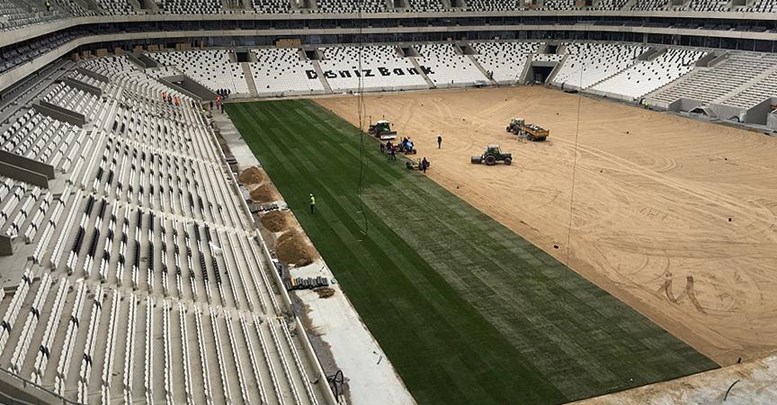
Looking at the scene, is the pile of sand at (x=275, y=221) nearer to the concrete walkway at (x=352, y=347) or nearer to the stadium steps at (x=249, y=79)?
the concrete walkway at (x=352, y=347)

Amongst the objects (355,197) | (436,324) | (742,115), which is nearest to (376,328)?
(436,324)

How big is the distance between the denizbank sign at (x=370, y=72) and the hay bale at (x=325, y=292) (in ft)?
159

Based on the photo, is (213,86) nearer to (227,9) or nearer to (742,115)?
(227,9)

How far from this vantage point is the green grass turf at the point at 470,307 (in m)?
15.8

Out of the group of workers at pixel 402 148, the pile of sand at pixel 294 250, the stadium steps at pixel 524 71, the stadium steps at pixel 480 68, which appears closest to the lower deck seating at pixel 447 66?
the stadium steps at pixel 480 68

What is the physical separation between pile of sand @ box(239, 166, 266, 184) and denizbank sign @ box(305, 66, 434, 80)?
33.7m

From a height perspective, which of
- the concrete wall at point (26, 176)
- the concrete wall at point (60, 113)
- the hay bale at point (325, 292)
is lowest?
the hay bale at point (325, 292)

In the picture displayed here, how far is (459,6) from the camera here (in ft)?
257

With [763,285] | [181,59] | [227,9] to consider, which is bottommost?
[763,285]

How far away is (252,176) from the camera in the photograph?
3322 centimetres

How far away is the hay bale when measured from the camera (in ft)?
65.7

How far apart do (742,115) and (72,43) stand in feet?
173

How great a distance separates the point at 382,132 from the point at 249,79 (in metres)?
26.9

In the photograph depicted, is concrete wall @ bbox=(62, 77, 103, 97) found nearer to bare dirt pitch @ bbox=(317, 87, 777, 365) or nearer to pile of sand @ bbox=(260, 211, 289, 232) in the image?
bare dirt pitch @ bbox=(317, 87, 777, 365)
